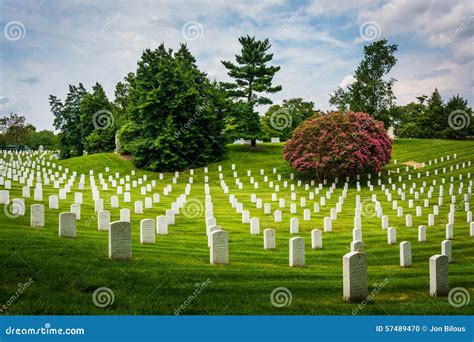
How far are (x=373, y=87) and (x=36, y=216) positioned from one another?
54607 millimetres

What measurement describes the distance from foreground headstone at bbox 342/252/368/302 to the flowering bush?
104 feet

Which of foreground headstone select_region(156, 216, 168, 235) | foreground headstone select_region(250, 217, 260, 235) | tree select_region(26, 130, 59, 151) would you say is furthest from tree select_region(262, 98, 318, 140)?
foreground headstone select_region(156, 216, 168, 235)

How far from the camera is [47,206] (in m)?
19.1

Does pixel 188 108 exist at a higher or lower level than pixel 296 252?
higher

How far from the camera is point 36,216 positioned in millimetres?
13578

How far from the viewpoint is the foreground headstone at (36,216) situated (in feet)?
44.4

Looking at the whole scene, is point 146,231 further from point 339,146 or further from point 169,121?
point 169,121

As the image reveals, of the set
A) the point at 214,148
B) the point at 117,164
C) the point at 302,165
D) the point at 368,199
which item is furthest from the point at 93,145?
the point at 368,199

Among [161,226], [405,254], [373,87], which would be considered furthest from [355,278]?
[373,87]

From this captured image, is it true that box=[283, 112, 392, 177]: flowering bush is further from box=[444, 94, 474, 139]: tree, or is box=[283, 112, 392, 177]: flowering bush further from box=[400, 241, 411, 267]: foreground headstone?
box=[444, 94, 474, 139]: tree

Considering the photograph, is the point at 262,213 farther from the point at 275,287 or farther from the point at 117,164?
the point at 117,164

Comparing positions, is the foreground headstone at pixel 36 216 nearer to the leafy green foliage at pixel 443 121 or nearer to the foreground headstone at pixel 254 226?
the foreground headstone at pixel 254 226

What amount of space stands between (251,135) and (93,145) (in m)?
24.8

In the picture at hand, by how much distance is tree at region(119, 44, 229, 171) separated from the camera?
47656 millimetres
